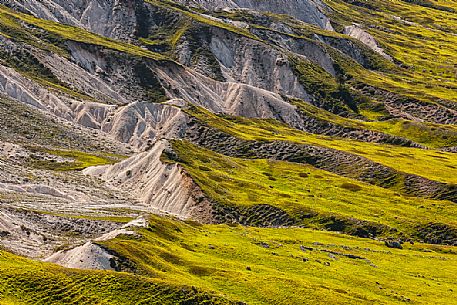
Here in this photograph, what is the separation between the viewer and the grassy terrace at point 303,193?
12100cm

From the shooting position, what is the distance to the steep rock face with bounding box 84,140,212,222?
381ft

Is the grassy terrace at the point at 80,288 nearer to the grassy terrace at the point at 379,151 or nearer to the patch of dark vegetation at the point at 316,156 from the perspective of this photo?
the patch of dark vegetation at the point at 316,156

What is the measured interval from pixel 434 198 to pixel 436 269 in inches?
1963

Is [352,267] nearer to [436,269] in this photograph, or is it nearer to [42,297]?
[436,269]

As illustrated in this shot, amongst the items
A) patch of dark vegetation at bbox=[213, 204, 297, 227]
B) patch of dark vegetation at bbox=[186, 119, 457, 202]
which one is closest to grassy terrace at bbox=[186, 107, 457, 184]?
patch of dark vegetation at bbox=[186, 119, 457, 202]

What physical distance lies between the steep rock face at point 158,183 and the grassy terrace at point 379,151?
47.6 meters

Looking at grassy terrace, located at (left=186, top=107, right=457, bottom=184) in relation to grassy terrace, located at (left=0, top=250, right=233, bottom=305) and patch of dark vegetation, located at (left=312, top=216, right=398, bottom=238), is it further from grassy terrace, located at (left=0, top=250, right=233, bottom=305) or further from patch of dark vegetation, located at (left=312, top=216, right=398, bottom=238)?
grassy terrace, located at (left=0, top=250, right=233, bottom=305)

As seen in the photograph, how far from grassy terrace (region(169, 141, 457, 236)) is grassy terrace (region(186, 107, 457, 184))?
19426mm

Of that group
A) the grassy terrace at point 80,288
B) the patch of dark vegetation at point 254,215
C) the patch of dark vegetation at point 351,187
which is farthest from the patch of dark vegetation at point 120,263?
the patch of dark vegetation at point 351,187

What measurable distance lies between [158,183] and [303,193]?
104ft

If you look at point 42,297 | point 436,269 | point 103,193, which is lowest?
point 103,193

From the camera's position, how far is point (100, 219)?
8975 centimetres

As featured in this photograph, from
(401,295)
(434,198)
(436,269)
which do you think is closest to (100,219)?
(401,295)

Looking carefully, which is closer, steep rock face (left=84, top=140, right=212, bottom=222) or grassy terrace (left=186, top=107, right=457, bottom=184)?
steep rock face (left=84, top=140, right=212, bottom=222)
